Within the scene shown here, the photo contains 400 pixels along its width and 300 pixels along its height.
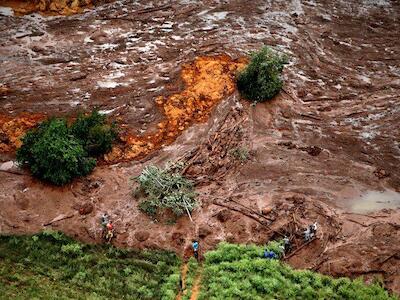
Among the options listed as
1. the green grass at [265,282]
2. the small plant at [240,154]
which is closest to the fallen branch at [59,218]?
the green grass at [265,282]

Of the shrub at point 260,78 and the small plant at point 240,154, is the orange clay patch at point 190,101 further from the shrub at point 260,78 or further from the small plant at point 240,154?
the small plant at point 240,154

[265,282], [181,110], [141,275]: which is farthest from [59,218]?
[265,282]

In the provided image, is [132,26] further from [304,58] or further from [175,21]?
[304,58]

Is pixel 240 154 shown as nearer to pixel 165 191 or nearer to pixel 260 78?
pixel 165 191

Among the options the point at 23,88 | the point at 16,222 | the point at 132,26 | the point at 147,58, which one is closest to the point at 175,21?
the point at 132,26

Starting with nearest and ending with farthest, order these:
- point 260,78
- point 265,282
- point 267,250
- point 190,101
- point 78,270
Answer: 1. point 265,282
2. point 78,270
3. point 267,250
4. point 260,78
5. point 190,101

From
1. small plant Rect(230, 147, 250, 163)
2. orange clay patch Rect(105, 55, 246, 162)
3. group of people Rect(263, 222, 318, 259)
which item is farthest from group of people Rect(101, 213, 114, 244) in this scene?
small plant Rect(230, 147, 250, 163)

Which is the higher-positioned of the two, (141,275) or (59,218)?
(59,218)
